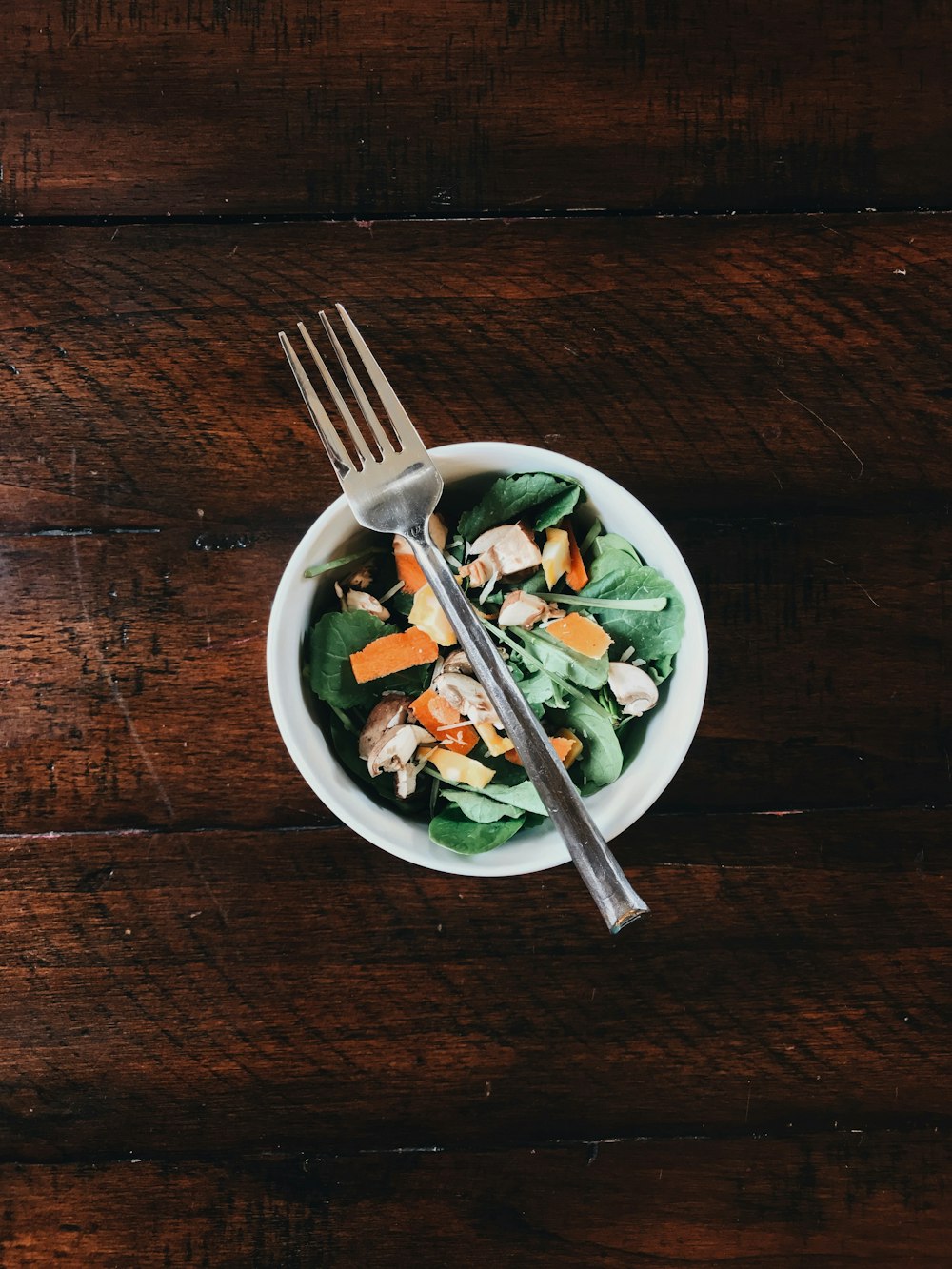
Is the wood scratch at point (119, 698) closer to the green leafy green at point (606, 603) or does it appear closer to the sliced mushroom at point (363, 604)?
the sliced mushroom at point (363, 604)

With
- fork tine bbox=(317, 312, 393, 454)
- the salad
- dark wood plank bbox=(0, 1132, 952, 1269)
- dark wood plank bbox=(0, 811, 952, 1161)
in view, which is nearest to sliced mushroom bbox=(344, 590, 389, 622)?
the salad

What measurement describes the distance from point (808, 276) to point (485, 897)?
59 cm

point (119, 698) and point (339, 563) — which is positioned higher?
point (339, 563)

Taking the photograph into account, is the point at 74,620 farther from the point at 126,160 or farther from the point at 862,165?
the point at 862,165

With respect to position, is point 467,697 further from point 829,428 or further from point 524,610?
point 829,428

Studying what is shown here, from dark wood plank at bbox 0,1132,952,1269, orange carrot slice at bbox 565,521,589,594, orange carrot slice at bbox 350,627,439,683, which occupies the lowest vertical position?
dark wood plank at bbox 0,1132,952,1269

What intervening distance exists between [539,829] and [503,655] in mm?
126

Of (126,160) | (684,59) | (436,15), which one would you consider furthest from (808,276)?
(126,160)

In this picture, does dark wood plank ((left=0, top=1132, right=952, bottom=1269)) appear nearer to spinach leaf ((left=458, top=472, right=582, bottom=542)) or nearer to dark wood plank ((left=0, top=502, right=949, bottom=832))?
dark wood plank ((left=0, top=502, right=949, bottom=832))

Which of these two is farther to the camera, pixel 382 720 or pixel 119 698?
pixel 119 698

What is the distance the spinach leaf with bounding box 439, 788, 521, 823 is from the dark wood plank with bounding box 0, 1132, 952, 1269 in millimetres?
345

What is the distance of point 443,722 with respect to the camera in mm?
722

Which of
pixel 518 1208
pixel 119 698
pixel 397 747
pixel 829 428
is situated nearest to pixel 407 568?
pixel 397 747

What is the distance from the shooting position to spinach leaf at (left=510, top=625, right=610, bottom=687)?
28.2 inches
